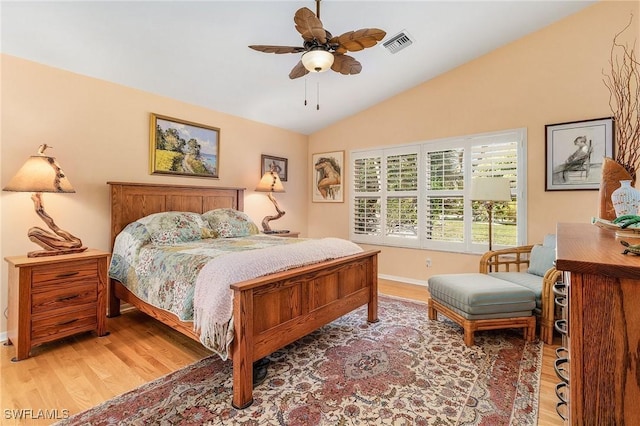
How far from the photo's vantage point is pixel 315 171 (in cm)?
569

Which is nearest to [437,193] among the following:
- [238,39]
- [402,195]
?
[402,195]

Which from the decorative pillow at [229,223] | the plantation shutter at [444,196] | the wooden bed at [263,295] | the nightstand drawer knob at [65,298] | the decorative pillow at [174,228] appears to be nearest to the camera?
the wooden bed at [263,295]

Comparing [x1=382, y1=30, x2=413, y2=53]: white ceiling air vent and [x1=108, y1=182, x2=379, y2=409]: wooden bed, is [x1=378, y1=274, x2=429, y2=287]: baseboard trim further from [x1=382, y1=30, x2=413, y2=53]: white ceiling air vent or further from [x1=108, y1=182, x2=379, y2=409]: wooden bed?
[x1=382, y1=30, x2=413, y2=53]: white ceiling air vent

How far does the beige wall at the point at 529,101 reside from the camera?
3.27m

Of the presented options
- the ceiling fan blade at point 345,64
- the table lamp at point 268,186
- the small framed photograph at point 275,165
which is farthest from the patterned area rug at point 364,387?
the small framed photograph at point 275,165

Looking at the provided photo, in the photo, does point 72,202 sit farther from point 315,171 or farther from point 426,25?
point 426,25

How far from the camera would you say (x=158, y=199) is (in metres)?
3.60

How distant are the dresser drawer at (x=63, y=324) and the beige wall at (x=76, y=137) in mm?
653

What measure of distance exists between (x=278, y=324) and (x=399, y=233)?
3.05 metres

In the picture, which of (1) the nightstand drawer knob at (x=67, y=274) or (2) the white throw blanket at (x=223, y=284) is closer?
(2) the white throw blanket at (x=223, y=284)

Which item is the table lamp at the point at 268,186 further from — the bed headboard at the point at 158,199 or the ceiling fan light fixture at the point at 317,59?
the ceiling fan light fixture at the point at 317,59

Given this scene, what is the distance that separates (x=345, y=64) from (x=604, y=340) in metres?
2.44

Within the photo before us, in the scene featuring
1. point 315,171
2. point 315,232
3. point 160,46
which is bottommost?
point 315,232

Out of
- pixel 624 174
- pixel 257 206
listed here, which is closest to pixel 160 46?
pixel 257 206
